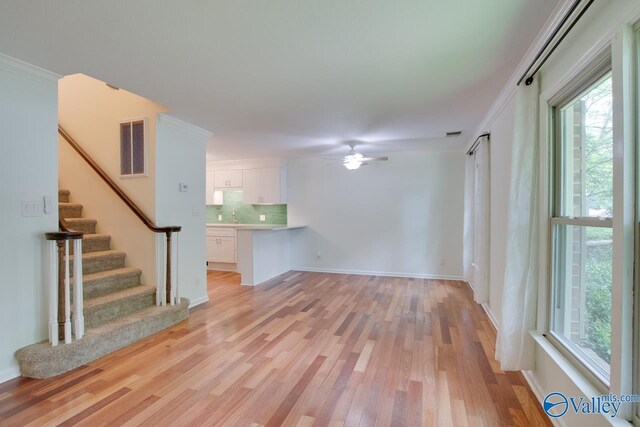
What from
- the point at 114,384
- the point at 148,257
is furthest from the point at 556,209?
the point at 148,257

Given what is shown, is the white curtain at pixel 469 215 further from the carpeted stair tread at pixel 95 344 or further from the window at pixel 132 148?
the window at pixel 132 148

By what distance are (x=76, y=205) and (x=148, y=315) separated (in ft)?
6.29

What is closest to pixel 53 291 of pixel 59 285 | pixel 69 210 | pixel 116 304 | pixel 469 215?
pixel 59 285

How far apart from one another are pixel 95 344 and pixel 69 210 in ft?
6.85

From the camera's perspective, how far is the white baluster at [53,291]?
91.1 inches

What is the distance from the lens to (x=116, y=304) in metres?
2.95

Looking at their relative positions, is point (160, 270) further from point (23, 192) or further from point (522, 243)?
point (522, 243)

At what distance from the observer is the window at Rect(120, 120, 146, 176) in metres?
3.49

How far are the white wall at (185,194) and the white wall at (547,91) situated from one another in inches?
146

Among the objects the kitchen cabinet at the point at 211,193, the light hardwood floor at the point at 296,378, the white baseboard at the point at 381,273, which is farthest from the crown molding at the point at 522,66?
the kitchen cabinet at the point at 211,193

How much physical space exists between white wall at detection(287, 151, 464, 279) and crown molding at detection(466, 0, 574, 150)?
6.06 feet

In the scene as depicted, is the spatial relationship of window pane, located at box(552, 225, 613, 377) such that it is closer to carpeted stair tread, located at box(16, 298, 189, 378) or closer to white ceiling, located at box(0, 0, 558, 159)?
white ceiling, located at box(0, 0, 558, 159)

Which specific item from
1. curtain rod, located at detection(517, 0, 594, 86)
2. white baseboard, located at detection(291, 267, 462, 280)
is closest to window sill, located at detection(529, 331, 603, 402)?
curtain rod, located at detection(517, 0, 594, 86)

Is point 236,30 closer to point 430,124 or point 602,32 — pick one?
point 602,32
